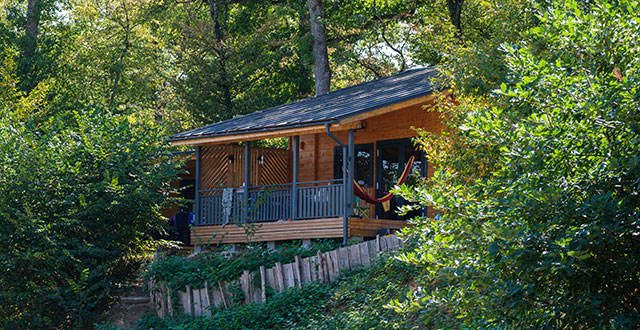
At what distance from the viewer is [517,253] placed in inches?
229

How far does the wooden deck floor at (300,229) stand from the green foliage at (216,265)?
0.50 m

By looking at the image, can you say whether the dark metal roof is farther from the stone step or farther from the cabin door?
the stone step

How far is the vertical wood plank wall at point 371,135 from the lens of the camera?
19036 mm

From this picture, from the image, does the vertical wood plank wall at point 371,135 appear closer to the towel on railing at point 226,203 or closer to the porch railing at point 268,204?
the porch railing at point 268,204

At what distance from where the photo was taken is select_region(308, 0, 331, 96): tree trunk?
29.3 metres

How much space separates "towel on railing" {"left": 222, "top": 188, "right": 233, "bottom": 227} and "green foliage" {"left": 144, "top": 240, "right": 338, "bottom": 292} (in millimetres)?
2793

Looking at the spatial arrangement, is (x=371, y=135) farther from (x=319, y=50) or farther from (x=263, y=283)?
(x=319, y=50)

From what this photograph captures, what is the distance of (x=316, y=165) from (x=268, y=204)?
333cm

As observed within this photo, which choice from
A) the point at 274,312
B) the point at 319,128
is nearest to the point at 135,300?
the point at 274,312

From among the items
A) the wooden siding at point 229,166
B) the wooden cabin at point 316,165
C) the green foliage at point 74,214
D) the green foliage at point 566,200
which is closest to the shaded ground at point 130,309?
the green foliage at point 74,214

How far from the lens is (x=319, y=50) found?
96.8 ft

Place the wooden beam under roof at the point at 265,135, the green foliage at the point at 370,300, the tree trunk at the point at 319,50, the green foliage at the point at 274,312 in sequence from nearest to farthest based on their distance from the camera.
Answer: the green foliage at the point at 370,300
the green foliage at the point at 274,312
the wooden beam under roof at the point at 265,135
the tree trunk at the point at 319,50

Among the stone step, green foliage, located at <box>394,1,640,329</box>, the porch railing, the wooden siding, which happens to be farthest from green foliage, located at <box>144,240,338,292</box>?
green foliage, located at <box>394,1,640,329</box>

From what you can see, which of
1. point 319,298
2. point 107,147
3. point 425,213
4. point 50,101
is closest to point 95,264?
point 107,147
